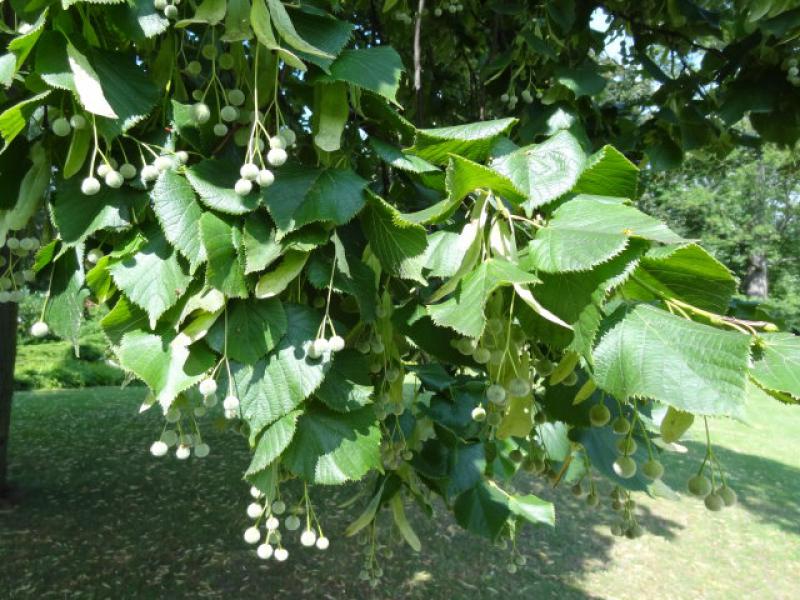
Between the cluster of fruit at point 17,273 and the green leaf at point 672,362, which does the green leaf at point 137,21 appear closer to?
the cluster of fruit at point 17,273

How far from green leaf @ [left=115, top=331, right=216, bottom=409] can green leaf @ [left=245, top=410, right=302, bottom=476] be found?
0.14 m

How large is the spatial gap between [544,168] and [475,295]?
287 mm

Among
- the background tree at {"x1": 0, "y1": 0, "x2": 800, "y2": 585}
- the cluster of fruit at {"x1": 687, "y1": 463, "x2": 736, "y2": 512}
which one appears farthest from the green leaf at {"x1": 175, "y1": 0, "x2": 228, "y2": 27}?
the cluster of fruit at {"x1": 687, "y1": 463, "x2": 736, "y2": 512}

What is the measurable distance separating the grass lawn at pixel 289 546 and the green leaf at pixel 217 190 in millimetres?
3511

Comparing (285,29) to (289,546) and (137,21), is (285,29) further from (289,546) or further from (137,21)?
(289,546)

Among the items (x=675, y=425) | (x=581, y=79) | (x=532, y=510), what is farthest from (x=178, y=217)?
(x=581, y=79)

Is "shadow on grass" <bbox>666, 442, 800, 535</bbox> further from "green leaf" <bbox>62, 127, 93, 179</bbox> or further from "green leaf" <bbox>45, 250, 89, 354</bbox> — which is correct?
"green leaf" <bbox>62, 127, 93, 179</bbox>

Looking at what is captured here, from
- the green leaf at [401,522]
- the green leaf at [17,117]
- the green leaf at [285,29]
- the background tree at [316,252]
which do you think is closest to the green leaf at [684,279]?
the background tree at [316,252]

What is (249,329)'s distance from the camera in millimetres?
896

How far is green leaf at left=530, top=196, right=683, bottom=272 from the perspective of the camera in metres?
0.66

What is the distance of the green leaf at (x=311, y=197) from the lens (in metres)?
0.87

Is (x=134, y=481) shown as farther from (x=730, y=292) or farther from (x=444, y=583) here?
Result: (x=730, y=292)

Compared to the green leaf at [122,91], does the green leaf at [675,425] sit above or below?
below

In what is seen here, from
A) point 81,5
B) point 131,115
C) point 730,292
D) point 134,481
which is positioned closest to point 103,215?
point 131,115
